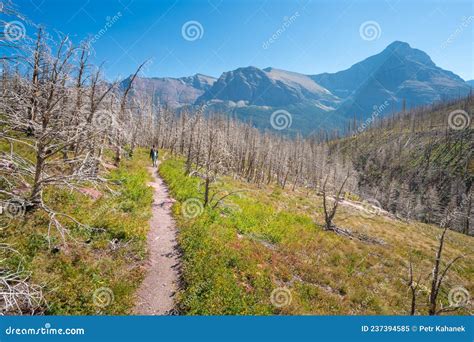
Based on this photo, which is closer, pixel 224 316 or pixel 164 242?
pixel 224 316

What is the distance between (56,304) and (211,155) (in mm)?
13300

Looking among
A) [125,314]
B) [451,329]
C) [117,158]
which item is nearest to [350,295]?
[451,329]

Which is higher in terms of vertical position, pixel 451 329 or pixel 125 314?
pixel 125 314

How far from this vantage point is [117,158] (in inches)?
948

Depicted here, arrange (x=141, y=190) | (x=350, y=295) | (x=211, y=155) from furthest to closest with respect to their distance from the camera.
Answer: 1. (x=211, y=155)
2. (x=141, y=190)
3. (x=350, y=295)

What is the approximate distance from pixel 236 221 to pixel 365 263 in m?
9.16

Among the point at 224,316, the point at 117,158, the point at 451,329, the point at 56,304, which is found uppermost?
the point at 117,158

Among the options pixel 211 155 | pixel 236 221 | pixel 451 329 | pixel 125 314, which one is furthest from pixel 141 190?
pixel 451 329

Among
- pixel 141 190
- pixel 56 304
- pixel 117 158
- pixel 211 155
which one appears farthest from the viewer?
pixel 117 158

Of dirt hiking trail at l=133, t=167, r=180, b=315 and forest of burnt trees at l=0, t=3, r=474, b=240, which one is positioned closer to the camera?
dirt hiking trail at l=133, t=167, r=180, b=315

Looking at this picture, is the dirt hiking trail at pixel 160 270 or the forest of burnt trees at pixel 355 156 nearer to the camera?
the dirt hiking trail at pixel 160 270

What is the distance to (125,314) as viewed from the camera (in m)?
7.57

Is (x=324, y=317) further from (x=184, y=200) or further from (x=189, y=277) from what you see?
(x=184, y=200)

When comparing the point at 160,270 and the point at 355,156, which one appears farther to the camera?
the point at 355,156
